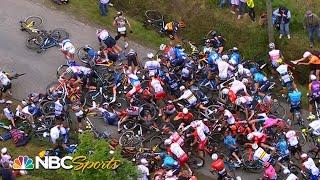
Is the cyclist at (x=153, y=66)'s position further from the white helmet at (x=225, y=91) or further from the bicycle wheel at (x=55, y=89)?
the bicycle wheel at (x=55, y=89)

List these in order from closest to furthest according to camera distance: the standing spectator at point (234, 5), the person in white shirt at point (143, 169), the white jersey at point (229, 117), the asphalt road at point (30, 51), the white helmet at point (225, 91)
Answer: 1. the person in white shirt at point (143, 169)
2. the white jersey at point (229, 117)
3. the white helmet at point (225, 91)
4. the asphalt road at point (30, 51)
5. the standing spectator at point (234, 5)

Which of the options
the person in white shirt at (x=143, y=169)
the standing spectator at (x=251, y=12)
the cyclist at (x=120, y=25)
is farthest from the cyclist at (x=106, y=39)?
the person in white shirt at (x=143, y=169)

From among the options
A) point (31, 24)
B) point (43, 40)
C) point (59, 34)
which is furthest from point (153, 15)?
point (31, 24)

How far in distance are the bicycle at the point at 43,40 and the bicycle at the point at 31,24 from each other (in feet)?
1.13

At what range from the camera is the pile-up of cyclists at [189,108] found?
2545 centimetres

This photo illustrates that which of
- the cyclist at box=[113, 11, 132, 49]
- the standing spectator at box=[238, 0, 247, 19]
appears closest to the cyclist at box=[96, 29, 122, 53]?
the cyclist at box=[113, 11, 132, 49]

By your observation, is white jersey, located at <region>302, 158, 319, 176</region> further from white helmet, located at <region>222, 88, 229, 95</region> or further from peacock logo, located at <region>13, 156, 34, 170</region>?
peacock logo, located at <region>13, 156, 34, 170</region>

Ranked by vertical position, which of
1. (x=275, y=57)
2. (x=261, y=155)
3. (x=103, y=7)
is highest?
(x=275, y=57)

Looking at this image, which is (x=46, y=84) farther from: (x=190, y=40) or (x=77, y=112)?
(x=190, y=40)

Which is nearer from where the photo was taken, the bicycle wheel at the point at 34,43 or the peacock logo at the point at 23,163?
the peacock logo at the point at 23,163

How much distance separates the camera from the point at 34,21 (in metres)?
32.4

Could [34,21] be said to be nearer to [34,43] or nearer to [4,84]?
[34,43]

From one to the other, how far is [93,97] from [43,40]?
494 cm

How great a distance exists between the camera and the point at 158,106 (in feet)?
91.6
